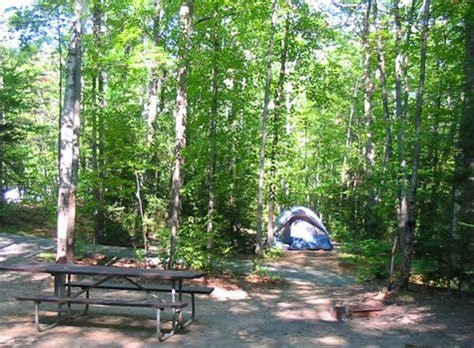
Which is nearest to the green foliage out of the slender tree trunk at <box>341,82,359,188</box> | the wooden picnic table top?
the wooden picnic table top

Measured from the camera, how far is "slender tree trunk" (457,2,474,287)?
7.84 meters

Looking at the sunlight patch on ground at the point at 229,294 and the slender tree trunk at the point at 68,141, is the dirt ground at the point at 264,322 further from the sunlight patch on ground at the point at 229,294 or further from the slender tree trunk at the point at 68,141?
the slender tree trunk at the point at 68,141

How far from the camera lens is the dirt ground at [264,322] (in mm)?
6039

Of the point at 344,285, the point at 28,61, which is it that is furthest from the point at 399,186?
the point at 28,61

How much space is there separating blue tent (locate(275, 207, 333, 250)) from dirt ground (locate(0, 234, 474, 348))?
8.02 meters

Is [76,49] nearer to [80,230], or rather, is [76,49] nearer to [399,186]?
[399,186]

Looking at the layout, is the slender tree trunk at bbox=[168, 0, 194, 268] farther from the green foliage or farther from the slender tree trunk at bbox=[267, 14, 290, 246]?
the slender tree trunk at bbox=[267, 14, 290, 246]

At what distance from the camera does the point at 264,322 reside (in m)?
7.53

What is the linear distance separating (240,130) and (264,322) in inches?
315

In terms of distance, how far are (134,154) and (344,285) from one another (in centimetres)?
666

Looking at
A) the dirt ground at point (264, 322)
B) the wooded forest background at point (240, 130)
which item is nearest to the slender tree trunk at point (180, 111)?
the wooded forest background at point (240, 130)

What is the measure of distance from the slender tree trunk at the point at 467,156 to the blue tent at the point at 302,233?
1049 cm

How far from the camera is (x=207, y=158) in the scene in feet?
45.0

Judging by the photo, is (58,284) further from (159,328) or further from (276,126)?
(276,126)
